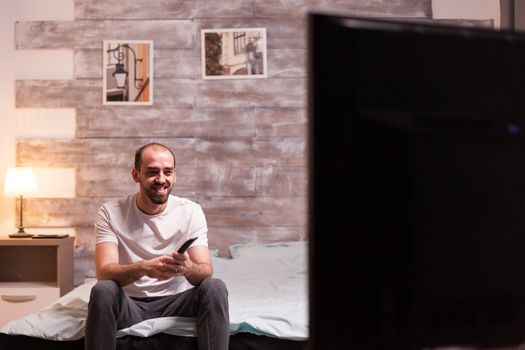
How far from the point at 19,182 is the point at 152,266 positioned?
1.98m

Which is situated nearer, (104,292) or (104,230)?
(104,292)

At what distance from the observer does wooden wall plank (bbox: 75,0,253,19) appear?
4266mm

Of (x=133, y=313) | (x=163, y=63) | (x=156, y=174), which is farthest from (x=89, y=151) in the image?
(x=133, y=313)

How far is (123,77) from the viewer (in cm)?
425

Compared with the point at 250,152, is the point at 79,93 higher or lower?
higher

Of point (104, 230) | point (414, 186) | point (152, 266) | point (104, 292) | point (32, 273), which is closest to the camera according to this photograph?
point (414, 186)

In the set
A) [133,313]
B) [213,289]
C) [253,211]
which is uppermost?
[253,211]

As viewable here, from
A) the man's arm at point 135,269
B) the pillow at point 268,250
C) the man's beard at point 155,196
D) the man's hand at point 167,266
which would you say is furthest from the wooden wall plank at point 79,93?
the man's hand at point 167,266

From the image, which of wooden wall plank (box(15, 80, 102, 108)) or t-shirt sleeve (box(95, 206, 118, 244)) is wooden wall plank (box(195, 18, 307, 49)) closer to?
wooden wall plank (box(15, 80, 102, 108))

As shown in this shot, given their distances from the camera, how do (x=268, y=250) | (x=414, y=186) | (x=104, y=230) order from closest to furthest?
(x=414, y=186) < (x=104, y=230) < (x=268, y=250)

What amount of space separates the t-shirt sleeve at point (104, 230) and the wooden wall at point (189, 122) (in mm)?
1670

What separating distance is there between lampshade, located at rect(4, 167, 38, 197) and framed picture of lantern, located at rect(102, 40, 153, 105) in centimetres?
67

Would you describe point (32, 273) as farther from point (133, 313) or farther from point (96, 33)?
point (133, 313)

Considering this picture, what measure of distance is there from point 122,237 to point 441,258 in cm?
206
